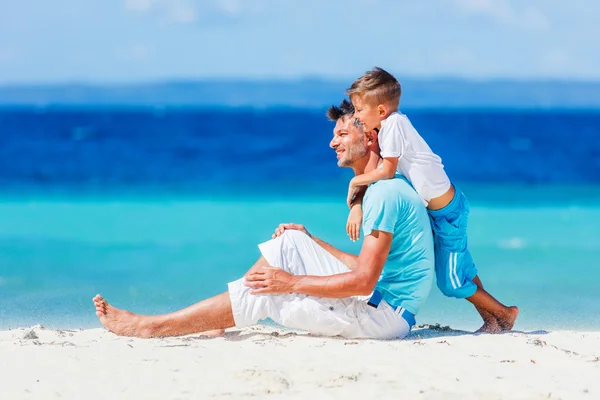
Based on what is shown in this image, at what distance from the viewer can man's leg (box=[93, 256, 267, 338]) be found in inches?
166

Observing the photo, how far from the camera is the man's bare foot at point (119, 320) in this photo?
4.38 m

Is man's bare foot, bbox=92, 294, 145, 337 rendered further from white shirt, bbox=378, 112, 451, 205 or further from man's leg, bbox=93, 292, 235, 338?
white shirt, bbox=378, 112, 451, 205

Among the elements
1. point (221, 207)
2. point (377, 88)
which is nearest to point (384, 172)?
point (377, 88)

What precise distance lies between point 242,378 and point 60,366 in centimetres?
77

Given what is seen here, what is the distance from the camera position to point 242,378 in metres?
3.62

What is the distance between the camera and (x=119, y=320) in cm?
444

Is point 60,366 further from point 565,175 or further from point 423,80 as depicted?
point 423,80

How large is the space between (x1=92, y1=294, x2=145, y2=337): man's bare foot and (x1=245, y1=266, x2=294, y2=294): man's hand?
65cm

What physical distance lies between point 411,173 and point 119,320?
1561 mm

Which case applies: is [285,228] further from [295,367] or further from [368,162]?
[295,367]

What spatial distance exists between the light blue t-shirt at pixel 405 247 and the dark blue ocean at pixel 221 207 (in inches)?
77.1

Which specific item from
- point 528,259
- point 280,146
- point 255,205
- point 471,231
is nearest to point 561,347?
point 528,259

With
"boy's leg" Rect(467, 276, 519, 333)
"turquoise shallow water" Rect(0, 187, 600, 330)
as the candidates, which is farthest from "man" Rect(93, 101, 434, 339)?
"turquoise shallow water" Rect(0, 187, 600, 330)

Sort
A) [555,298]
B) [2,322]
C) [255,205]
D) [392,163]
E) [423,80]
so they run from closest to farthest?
[392,163] < [2,322] < [555,298] < [255,205] < [423,80]
